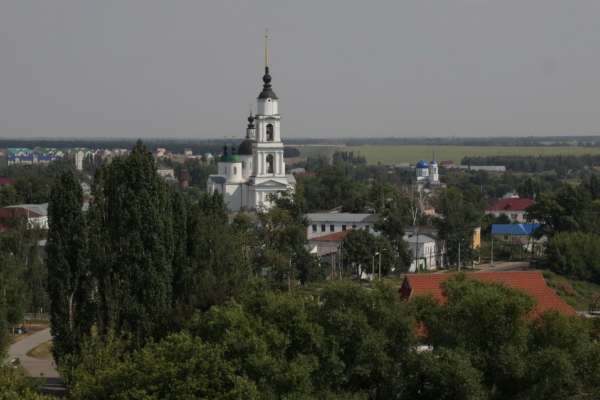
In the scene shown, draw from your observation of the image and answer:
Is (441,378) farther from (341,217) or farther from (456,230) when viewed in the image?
(341,217)

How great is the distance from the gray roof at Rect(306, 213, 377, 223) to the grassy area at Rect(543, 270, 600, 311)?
1413 centimetres

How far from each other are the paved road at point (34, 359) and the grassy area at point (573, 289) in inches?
850

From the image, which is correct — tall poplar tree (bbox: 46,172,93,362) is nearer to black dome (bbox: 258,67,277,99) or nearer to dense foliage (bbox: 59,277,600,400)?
dense foliage (bbox: 59,277,600,400)

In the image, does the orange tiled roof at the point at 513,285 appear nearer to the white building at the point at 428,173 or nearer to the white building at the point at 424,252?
the white building at the point at 424,252

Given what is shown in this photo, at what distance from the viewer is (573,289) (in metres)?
52.6

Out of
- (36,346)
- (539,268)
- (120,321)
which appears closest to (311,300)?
(120,321)

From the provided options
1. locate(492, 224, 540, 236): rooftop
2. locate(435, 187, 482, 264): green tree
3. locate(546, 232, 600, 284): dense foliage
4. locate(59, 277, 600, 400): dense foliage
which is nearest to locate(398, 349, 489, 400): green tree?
locate(59, 277, 600, 400): dense foliage

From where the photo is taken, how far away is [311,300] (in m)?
26.6

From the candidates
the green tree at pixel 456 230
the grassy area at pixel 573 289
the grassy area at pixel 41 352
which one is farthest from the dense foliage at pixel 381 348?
the green tree at pixel 456 230

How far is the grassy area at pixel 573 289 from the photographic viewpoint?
48.2 meters

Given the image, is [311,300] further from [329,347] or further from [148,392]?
[148,392]

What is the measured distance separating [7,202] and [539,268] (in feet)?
129

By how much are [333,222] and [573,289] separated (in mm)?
19095

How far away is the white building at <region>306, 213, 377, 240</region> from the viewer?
67.0m
